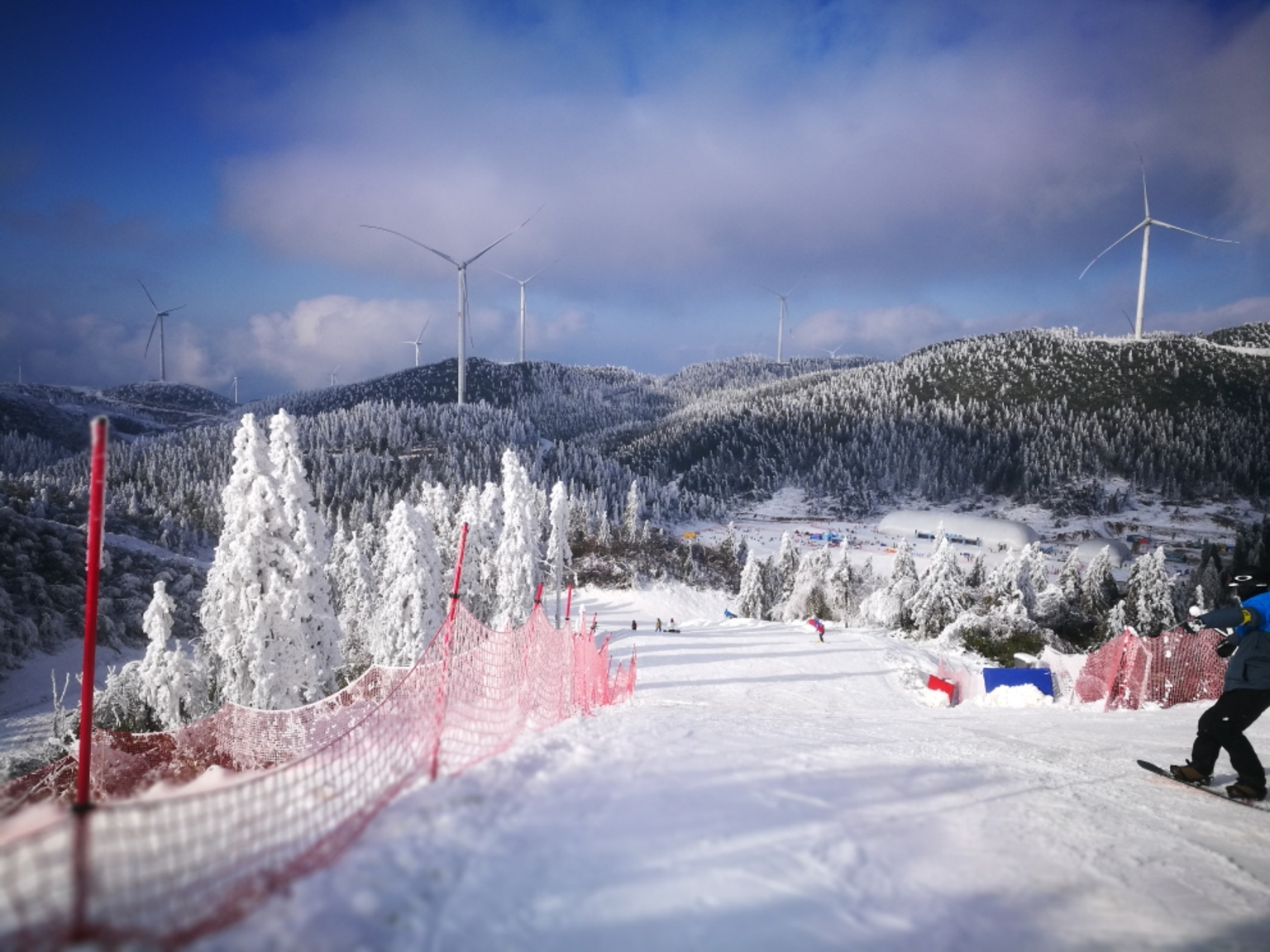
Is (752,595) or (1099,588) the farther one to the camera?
(752,595)

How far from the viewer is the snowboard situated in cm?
625

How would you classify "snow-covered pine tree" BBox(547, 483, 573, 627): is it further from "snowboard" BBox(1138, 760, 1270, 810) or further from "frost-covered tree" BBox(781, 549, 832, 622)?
"snowboard" BBox(1138, 760, 1270, 810)

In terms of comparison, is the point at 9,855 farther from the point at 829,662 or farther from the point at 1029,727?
the point at 829,662

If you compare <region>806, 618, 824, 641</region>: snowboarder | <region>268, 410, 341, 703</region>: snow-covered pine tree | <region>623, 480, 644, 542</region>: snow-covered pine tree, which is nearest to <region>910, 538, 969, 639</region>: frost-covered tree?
<region>806, 618, 824, 641</region>: snowboarder

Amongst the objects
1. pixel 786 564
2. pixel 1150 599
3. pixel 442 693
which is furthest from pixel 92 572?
pixel 786 564

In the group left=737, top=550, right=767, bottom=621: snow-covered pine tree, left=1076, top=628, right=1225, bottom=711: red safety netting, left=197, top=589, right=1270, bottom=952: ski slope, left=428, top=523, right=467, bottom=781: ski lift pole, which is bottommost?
left=737, top=550, right=767, bottom=621: snow-covered pine tree

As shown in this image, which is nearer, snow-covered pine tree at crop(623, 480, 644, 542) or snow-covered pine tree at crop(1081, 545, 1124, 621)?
snow-covered pine tree at crop(1081, 545, 1124, 621)

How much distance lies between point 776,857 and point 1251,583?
6552 millimetres

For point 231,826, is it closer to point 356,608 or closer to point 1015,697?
point 1015,697

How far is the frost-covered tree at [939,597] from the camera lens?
108 feet

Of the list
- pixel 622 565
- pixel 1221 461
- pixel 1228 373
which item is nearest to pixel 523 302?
pixel 622 565

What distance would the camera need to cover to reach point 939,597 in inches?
1328

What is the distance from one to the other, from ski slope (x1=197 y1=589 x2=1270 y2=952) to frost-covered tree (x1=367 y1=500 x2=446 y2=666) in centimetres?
2220

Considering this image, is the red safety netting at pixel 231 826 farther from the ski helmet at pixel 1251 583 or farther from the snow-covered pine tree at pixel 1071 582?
the snow-covered pine tree at pixel 1071 582
